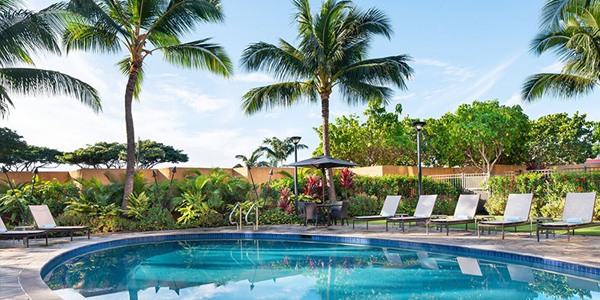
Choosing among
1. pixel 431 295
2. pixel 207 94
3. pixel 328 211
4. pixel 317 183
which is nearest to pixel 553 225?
pixel 431 295

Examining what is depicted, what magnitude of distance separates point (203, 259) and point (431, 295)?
14.9 feet

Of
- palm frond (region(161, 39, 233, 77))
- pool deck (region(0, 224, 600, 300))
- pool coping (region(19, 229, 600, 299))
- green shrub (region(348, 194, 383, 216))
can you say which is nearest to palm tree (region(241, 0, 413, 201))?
green shrub (region(348, 194, 383, 216))

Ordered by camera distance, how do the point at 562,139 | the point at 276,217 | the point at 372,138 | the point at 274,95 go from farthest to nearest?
the point at 562,139 → the point at 372,138 → the point at 274,95 → the point at 276,217

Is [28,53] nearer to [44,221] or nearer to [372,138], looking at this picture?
[44,221]

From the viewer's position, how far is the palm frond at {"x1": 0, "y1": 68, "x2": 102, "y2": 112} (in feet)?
34.9

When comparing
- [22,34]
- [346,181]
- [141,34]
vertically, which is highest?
[141,34]

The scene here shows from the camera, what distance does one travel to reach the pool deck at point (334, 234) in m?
5.07

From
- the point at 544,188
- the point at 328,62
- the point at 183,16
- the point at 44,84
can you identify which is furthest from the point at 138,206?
the point at 544,188

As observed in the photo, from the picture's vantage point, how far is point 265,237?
35.6ft

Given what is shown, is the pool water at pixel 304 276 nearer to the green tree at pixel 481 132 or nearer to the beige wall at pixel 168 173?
the beige wall at pixel 168 173

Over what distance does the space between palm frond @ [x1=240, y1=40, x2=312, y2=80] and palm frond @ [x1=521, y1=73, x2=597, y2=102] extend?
8.20 m

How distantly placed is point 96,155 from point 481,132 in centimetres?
3996

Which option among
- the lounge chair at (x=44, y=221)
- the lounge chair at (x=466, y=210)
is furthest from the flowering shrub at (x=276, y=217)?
the lounge chair at (x=44, y=221)

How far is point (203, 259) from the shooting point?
8.14 m
